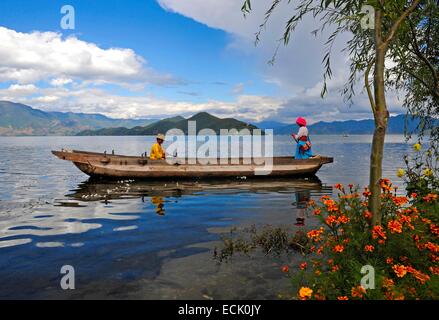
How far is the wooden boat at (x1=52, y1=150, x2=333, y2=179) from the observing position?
64.5 feet

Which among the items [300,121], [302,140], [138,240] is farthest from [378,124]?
[302,140]

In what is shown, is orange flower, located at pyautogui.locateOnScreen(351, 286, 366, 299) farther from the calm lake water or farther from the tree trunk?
the calm lake water

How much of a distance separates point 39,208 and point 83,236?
560 centimetres

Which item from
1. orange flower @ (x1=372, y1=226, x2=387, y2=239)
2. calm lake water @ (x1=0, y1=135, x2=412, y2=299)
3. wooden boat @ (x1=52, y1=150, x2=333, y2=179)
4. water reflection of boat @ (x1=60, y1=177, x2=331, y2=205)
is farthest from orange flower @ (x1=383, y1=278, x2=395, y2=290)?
wooden boat @ (x1=52, y1=150, x2=333, y2=179)

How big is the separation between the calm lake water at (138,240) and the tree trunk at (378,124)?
243 centimetres

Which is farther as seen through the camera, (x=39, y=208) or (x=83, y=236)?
(x=39, y=208)

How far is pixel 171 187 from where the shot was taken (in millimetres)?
18703
